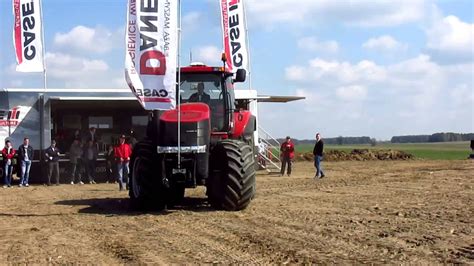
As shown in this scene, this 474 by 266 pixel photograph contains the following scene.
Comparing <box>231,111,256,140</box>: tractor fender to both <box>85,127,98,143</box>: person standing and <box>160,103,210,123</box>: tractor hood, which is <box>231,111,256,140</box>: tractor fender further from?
<box>85,127,98,143</box>: person standing

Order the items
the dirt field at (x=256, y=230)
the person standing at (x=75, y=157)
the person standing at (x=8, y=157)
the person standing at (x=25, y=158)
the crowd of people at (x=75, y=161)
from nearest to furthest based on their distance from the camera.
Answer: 1. the dirt field at (x=256, y=230)
2. the crowd of people at (x=75, y=161)
3. the person standing at (x=25, y=158)
4. the person standing at (x=8, y=157)
5. the person standing at (x=75, y=157)

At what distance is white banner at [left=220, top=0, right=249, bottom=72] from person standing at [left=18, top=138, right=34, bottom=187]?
740cm

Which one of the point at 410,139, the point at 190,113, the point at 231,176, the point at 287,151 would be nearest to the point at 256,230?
the point at 231,176

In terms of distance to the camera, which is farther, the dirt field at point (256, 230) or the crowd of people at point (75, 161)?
the crowd of people at point (75, 161)

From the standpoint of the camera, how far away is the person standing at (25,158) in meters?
20.4

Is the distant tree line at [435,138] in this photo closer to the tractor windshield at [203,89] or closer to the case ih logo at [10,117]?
the case ih logo at [10,117]

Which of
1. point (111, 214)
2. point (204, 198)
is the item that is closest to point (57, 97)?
point (204, 198)

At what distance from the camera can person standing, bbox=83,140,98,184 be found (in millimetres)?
22078

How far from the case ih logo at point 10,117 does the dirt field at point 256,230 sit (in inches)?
258

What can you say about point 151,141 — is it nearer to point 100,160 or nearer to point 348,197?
point 348,197

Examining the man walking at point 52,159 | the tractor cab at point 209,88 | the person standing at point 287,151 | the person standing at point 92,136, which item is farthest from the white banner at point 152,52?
the person standing at point 287,151

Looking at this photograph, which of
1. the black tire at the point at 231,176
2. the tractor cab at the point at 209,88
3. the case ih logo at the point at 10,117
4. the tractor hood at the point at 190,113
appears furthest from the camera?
the case ih logo at the point at 10,117

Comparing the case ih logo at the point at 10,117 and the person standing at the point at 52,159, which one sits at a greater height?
the case ih logo at the point at 10,117

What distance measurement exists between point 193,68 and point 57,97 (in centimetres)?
1010
